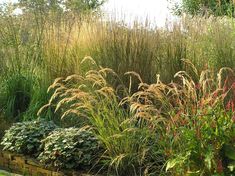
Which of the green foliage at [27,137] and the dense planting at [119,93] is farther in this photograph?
the green foliage at [27,137]

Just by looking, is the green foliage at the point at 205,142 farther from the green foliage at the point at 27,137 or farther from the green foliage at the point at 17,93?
the green foliage at the point at 17,93

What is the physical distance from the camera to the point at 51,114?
6.54 metres

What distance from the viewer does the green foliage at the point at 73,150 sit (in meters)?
4.94

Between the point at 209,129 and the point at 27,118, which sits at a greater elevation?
the point at 209,129

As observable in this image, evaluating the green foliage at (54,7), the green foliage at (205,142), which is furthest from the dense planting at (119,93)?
the green foliage at (54,7)

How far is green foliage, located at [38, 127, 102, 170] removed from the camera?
4941 millimetres

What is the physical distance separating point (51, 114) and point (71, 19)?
2147 mm

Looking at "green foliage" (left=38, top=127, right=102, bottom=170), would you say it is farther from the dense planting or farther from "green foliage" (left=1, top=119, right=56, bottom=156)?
"green foliage" (left=1, top=119, right=56, bottom=156)

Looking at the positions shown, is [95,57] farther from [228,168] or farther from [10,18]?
[228,168]

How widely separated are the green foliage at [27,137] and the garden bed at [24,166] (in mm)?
94

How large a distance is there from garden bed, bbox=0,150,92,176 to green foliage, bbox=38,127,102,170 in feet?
0.26

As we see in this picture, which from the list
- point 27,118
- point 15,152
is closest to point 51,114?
point 27,118

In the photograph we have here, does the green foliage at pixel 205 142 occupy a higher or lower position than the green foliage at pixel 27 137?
higher

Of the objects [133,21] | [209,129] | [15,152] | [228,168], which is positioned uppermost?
[133,21]
